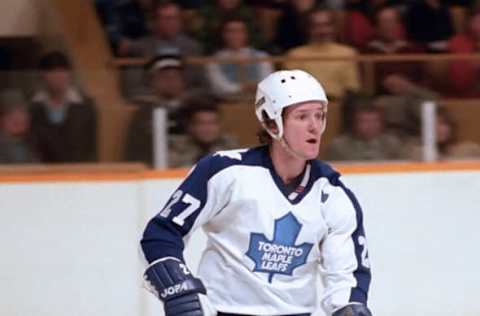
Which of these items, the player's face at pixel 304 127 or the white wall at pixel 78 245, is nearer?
the player's face at pixel 304 127

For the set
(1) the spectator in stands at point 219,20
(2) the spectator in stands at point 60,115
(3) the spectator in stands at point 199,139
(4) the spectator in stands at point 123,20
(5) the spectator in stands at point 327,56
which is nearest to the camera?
(2) the spectator in stands at point 60,115

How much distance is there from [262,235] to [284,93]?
43 centimetres

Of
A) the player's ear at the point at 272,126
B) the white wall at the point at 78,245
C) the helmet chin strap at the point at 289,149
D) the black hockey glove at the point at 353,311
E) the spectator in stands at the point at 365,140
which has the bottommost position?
the white wall at the point at 78,245

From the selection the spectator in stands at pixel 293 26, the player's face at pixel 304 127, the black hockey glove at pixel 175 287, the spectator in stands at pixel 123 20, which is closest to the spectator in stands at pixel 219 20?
the spectator in stands at pixel 293 26

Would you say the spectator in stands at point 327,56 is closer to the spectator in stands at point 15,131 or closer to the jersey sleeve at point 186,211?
the spectator in stands at point 15,131

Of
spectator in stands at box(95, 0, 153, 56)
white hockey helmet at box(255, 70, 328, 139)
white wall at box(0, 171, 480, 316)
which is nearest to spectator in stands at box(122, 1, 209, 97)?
spectator in stands at box(95, 0, 153, 56)

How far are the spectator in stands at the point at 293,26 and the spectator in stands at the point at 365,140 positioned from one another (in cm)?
87

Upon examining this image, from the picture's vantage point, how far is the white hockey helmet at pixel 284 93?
472 centimetres

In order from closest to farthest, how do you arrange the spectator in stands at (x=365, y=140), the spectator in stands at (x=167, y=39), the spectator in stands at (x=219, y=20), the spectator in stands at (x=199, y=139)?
the spectator in stands at (x=199, y=139)
the spectator in stands at (x=365, y=140)
the spectator in stands at (x=167, y=39)
the spectator in stands at (x=219, y=20)

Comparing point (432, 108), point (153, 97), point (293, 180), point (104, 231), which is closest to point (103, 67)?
point (153, 97)

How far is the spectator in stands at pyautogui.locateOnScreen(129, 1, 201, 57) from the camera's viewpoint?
8.27 metres

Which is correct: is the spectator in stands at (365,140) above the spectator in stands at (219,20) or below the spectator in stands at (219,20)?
below

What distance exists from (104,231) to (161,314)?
0.48 m

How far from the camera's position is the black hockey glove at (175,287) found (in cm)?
456
